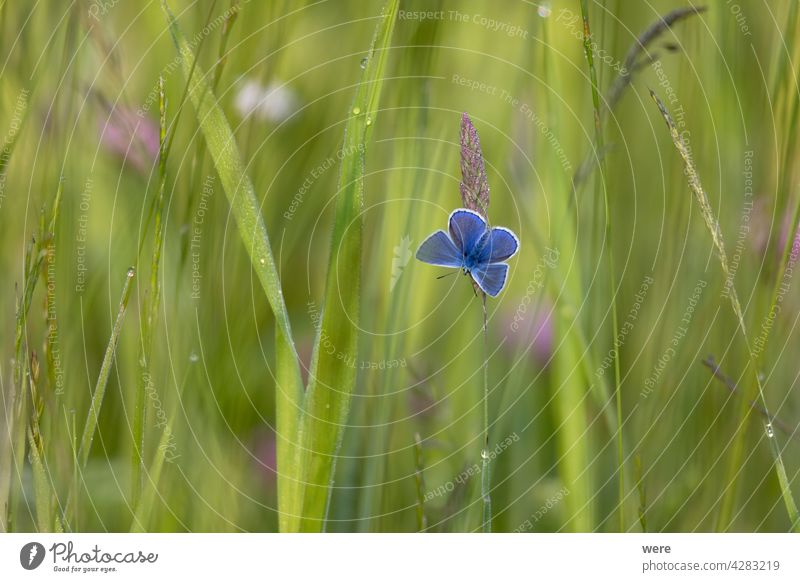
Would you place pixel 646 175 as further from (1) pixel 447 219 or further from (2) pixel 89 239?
(2) pixel 89 239

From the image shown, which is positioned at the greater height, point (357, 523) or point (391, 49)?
point (391, 49)

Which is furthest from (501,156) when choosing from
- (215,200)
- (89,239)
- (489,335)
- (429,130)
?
(89,239)

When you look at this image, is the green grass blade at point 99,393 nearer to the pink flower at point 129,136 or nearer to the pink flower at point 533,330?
the pink flower at point 129,136
